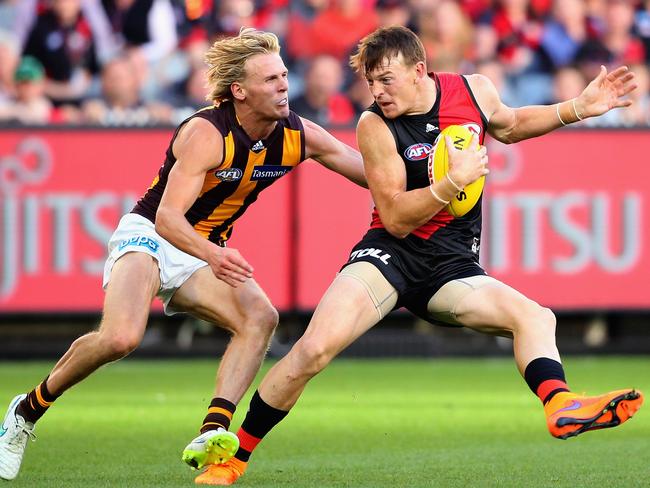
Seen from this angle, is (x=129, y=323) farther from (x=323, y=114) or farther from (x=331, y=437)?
(x=323, y=114)

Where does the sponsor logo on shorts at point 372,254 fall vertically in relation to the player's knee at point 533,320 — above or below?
above

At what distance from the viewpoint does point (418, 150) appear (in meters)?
7.46

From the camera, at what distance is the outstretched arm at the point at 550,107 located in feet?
25.2

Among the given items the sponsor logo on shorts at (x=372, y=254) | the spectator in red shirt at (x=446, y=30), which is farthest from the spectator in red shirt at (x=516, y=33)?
the sponsor logo on shorts at (x=372, y=254)

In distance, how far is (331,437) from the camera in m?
9.48

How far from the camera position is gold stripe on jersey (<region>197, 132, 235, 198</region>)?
7.72 m

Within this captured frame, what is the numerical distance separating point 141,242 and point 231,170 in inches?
25.8

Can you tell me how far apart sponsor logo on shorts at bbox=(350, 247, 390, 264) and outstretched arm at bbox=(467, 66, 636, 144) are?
961mm

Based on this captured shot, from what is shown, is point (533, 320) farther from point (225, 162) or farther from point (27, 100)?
point (27, 100)

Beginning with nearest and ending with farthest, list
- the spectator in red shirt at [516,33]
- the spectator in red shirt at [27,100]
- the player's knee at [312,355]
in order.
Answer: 1. the player's knee at [312,355]
2. the spectator in red shirt at [27,100]
3. the spectator in red shirt at [516,33]

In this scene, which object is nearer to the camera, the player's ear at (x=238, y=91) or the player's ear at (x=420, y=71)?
the player's ear at (x=420, y=71)

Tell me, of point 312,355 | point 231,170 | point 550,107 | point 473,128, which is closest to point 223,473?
point 312,355

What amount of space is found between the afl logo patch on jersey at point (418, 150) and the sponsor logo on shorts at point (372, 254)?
52 cm

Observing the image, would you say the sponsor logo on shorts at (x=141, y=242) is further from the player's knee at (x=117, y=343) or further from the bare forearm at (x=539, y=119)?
the bare forearm at (x=539, y=119)
